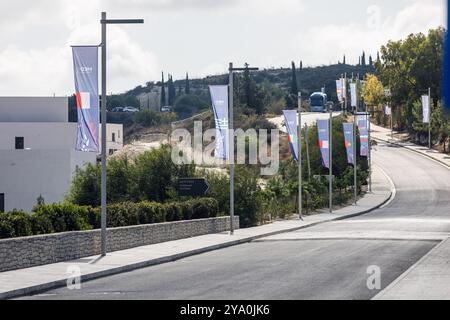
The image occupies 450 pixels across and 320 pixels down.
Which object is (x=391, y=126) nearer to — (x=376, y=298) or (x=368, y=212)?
(x=368, y=212)

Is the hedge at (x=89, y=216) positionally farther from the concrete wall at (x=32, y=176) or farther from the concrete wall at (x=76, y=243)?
the concrete wall at (x=32, y=176)

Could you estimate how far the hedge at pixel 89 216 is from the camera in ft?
95.8

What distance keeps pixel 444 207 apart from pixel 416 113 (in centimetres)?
5549

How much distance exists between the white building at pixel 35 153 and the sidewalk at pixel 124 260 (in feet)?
58.9

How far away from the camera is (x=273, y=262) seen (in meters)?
30.9

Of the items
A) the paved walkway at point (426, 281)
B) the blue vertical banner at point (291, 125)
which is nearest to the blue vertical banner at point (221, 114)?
the paved walkway at point (426, 281)

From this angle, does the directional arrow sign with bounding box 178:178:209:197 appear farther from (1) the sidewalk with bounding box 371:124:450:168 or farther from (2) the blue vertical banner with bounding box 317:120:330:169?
(1) the sidewalk with bounding box 371:124:450:168

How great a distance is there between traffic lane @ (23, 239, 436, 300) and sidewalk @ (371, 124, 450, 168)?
271 feet

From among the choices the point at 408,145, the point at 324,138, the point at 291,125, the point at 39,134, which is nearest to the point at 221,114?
the point at 291,125

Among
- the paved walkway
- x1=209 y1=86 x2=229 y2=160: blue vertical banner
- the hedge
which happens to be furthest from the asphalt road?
x1=209 y1=86 x2=229 y2=160: blue vertical banner

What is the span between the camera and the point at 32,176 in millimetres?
69812

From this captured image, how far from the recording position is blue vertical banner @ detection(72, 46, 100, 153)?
102ft

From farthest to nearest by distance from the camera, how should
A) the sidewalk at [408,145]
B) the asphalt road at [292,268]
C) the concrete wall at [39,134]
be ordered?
the sidewalk at [408,145] → the concrete wall at [39,134] → the asphalt road at [292,268]

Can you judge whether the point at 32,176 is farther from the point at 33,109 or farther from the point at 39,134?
the point at 33,109
